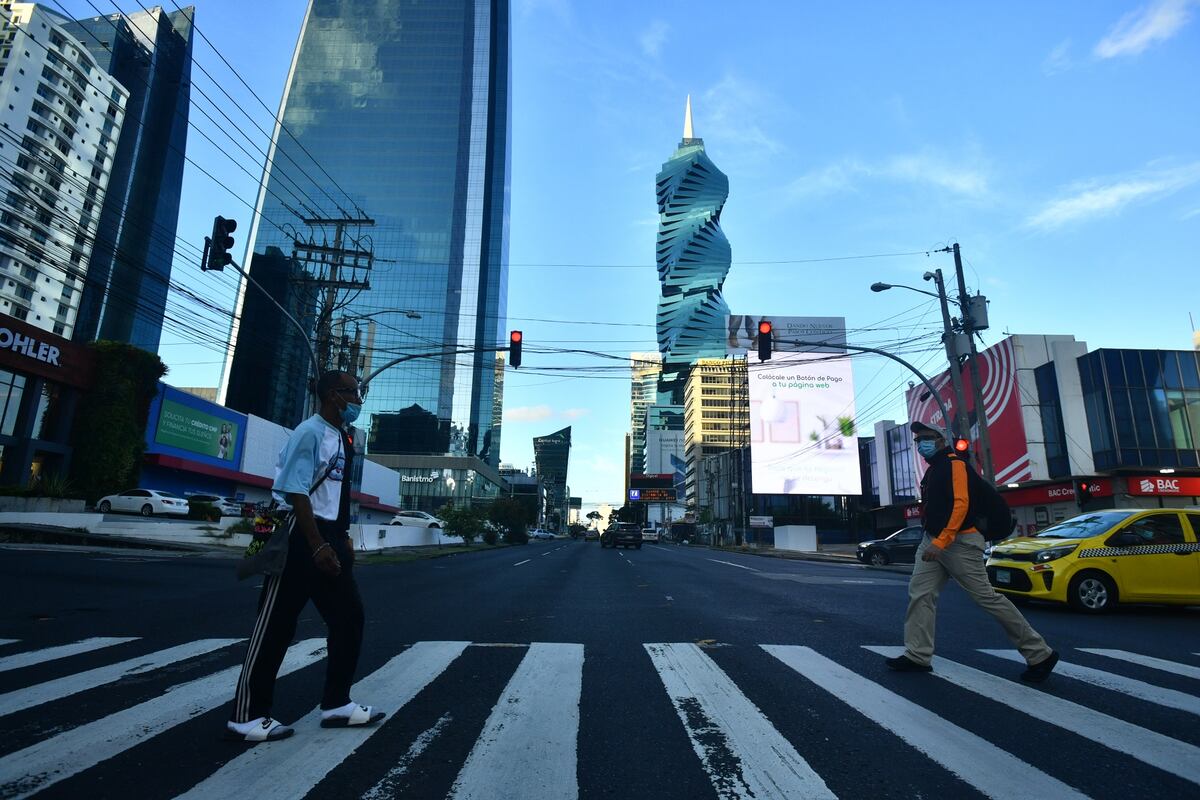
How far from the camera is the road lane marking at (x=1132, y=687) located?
389 cm

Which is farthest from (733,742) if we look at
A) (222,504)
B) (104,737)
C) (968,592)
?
(222,504)

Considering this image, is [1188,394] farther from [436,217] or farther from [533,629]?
[436,217]

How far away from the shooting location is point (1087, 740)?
316 centimetres

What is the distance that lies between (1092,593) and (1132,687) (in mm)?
5155

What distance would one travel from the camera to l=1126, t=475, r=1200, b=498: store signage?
94.3 feet

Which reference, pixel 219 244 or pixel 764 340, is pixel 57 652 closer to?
pixel 219 244

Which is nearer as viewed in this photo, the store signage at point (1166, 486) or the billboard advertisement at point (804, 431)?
the store signage at point (1166, 486)

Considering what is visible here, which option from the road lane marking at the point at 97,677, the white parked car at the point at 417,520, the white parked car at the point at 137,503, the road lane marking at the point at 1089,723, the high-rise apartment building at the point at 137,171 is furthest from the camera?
the high-rise apartment building at the point at 137,171

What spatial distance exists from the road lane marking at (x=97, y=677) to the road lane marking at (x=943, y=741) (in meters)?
4.65

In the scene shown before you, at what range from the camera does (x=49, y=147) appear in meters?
78.4

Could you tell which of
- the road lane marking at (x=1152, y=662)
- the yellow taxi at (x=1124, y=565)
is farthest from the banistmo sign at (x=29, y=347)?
the road lane marking at (x=1152, y=662)

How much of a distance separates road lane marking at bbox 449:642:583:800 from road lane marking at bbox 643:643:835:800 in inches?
24.0

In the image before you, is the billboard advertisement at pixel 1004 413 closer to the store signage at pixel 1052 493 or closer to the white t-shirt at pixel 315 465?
the store signage at pixel 1052 493

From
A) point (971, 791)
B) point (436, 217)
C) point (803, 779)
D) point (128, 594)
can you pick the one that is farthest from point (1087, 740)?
point (436, 217)
